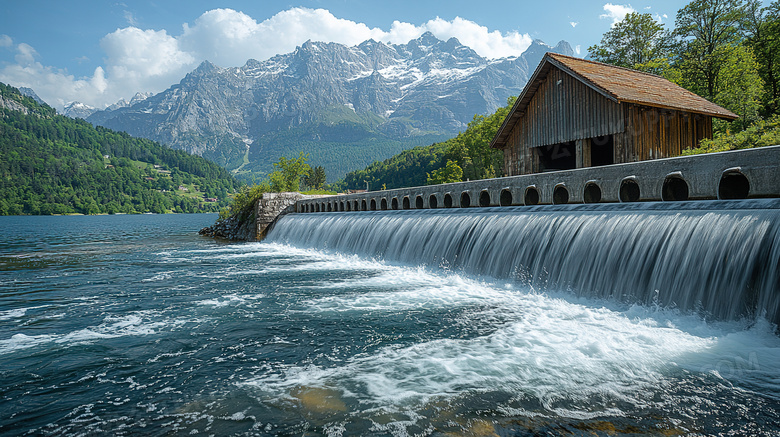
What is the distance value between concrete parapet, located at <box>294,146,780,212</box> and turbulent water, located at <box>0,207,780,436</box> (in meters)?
0.92

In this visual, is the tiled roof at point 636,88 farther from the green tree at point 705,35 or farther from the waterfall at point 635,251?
the green tree at point 705,35

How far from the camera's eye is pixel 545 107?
20.7m

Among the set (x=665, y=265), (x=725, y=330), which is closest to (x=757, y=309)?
(x=725, y=330)

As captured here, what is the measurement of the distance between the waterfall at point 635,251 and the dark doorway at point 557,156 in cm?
978

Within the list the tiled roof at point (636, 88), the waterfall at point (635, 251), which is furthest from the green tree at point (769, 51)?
the waterfall at point (635, 251)

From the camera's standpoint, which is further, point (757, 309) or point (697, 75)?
point (697, 75)

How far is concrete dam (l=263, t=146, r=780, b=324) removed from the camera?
698cm

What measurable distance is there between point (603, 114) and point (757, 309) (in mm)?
12937

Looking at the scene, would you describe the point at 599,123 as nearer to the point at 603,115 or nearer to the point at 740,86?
the point at 603,115

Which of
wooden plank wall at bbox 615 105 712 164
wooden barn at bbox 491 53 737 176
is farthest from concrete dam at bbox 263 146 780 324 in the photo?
wooden barn at bbox 491 53 737 176

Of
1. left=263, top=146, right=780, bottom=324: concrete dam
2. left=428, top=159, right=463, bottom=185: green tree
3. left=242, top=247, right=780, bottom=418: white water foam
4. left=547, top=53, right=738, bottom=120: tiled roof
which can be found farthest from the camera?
left=428, top=159, right=463, bottom=185: green tree

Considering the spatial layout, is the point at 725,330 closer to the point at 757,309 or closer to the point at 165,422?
the point at 757,309

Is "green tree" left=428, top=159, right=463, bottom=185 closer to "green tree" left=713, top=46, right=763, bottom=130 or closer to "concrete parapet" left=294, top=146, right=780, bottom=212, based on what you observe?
"green tree" left=713, top=46, right=763, bottom=130

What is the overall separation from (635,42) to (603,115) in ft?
108
